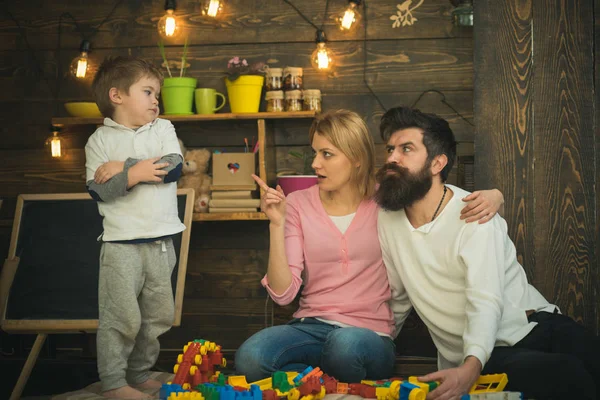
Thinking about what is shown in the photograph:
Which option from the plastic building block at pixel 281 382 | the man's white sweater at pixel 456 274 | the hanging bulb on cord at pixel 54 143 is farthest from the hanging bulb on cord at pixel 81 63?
the plastic building block at pixel 281 382

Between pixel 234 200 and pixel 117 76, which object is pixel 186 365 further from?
pixel 234 200

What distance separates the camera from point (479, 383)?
1.94 meters

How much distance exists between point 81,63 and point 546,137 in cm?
227

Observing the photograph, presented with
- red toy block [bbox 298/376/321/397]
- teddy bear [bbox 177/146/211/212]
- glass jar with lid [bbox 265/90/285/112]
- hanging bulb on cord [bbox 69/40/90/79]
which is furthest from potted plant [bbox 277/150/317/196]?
red toy block [bbox 298/376/321/397]

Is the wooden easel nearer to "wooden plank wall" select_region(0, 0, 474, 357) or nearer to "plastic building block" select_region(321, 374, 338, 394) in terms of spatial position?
Answer: "wooden plank wall" select_region(0, 0, 474, 357)

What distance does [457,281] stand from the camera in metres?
2.18

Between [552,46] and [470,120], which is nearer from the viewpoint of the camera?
[552,46]

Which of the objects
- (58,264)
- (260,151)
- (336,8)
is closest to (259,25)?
(336,8)

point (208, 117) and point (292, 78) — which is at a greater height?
point (292, 78)

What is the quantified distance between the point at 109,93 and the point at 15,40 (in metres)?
1.60

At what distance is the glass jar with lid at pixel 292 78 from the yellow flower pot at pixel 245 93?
0.12 meters

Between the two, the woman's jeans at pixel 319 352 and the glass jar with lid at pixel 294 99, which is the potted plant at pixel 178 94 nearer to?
the glass jar with lid at pixel 294 99

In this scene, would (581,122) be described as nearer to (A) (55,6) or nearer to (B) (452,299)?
(B) (452,299)

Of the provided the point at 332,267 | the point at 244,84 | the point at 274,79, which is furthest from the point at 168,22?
the point at 332,267
